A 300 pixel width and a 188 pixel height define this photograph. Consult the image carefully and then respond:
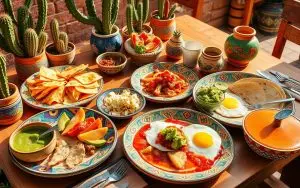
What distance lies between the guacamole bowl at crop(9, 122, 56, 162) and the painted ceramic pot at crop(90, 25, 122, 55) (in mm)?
669

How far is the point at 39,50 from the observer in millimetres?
1665

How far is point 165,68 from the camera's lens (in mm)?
1823

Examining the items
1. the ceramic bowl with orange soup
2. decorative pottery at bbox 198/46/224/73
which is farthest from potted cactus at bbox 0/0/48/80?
the ceramic bowl with orange soup

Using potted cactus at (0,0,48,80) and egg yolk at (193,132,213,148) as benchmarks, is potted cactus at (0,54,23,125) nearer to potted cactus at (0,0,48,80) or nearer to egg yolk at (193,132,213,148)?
potted cactus at (0,0,48,80)

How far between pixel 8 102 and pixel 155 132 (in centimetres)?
64

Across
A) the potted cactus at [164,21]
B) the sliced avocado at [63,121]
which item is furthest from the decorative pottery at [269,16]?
the sliced avocado at [63,121]

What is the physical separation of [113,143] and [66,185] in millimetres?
238

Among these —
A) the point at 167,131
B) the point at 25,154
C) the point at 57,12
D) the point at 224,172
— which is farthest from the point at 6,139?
the point at 57,12

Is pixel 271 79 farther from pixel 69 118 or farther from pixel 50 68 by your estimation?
pixel 50 68

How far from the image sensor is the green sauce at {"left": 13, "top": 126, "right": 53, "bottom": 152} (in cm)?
125

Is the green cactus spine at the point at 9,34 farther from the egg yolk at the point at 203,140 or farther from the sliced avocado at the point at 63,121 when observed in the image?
the egg yolk at the point at 203,140

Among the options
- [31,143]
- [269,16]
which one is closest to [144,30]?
[31,143]

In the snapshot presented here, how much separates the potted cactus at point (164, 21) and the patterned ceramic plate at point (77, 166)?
33.0 inches

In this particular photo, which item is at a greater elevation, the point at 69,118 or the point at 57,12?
the point at 69,118
